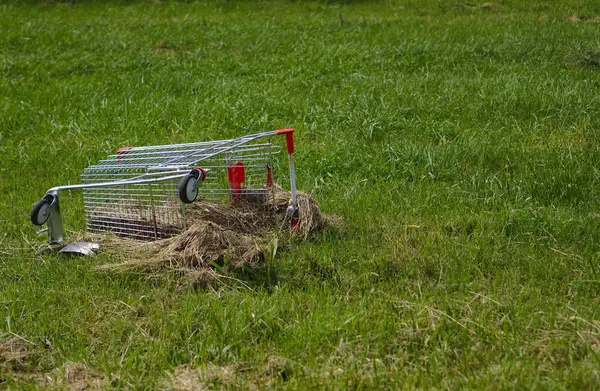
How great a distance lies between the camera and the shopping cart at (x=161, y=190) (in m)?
5.20

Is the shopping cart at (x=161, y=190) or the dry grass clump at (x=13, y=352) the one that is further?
the shopping cart at (x=161, y=190)

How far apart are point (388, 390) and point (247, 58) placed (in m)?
9.08

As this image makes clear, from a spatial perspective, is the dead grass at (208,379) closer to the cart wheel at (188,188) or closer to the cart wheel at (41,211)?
the cart wheel at (188,188)

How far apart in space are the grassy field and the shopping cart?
365 mm

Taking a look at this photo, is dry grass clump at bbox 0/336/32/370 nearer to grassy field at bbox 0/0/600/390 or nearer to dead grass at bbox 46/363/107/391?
grassy field at bbox 0/0/600/390

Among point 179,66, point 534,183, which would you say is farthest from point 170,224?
point 179,66

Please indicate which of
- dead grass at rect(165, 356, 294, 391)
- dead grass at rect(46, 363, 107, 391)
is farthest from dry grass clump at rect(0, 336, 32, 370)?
dead grass at rect(165, 356, 294, 391)

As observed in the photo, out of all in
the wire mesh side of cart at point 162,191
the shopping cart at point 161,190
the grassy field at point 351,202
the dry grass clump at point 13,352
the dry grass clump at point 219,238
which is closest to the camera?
the grassy field at point 351,202

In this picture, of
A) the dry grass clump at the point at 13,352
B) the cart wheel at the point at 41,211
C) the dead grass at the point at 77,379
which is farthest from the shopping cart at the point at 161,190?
the dead grass at the point at 77,379

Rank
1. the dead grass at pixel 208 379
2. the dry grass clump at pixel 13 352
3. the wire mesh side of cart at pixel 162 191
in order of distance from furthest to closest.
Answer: the wire mesh side of cart at pixel 162 191 < the dry grass clump at pixel 13 352 < the dead grass at pixel 208 379

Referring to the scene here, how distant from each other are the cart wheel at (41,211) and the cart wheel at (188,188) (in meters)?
1.08

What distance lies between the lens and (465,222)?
549 cm

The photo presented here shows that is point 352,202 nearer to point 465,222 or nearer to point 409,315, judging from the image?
point 465,222

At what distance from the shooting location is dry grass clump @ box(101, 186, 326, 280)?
4820mm
